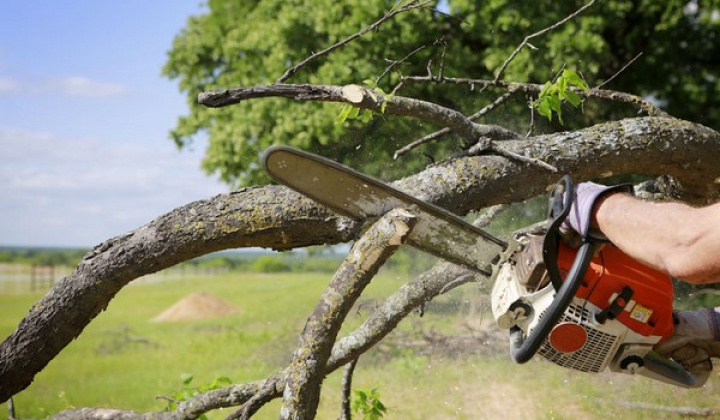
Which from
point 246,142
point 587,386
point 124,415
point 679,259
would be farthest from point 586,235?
A: point 246,142

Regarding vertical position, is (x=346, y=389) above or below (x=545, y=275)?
below

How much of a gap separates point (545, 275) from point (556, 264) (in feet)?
0.26

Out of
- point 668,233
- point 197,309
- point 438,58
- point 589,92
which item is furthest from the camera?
point 197,309

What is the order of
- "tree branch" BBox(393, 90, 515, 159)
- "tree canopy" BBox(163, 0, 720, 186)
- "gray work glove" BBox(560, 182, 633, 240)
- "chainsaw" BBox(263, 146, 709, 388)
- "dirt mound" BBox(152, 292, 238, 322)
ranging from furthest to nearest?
"dirt mound" BBox(152, 292, 238, 322), "tree canopy" BBox(163, 0, 720, 186), "tree branch" BBox(393, 90, 515, 159), "chainsaw" BBox(263, 146, 709, 388), "gray work glove" BBox(560, 182, 633, 240)

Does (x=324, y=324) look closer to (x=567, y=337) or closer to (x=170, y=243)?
(x=567, y=337)

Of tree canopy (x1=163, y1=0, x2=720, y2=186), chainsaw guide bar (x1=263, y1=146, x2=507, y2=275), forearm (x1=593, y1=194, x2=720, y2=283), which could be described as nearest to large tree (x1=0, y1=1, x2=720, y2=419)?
chainsaw guide bar (x1=263, y1=146, x2=507, y2=275)

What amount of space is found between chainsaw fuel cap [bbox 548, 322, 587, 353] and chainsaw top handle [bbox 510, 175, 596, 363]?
0.26 ft

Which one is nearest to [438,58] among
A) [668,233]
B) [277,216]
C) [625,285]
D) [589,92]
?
[589,92]

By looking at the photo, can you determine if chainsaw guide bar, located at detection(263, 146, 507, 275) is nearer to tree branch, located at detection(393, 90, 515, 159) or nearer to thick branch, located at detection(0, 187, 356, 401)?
thick branch, located at detection(0, 187, 356, 401)

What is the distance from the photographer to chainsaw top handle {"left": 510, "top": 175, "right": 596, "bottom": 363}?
182 centimetres

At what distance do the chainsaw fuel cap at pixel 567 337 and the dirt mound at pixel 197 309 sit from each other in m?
11.5

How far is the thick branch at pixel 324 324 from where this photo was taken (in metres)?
2.01

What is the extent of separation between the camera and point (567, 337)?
2.05m

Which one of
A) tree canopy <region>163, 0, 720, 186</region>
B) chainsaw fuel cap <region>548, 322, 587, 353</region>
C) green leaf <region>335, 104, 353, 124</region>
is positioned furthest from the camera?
tree canopy <region>163, 0, 720, 186</region>
